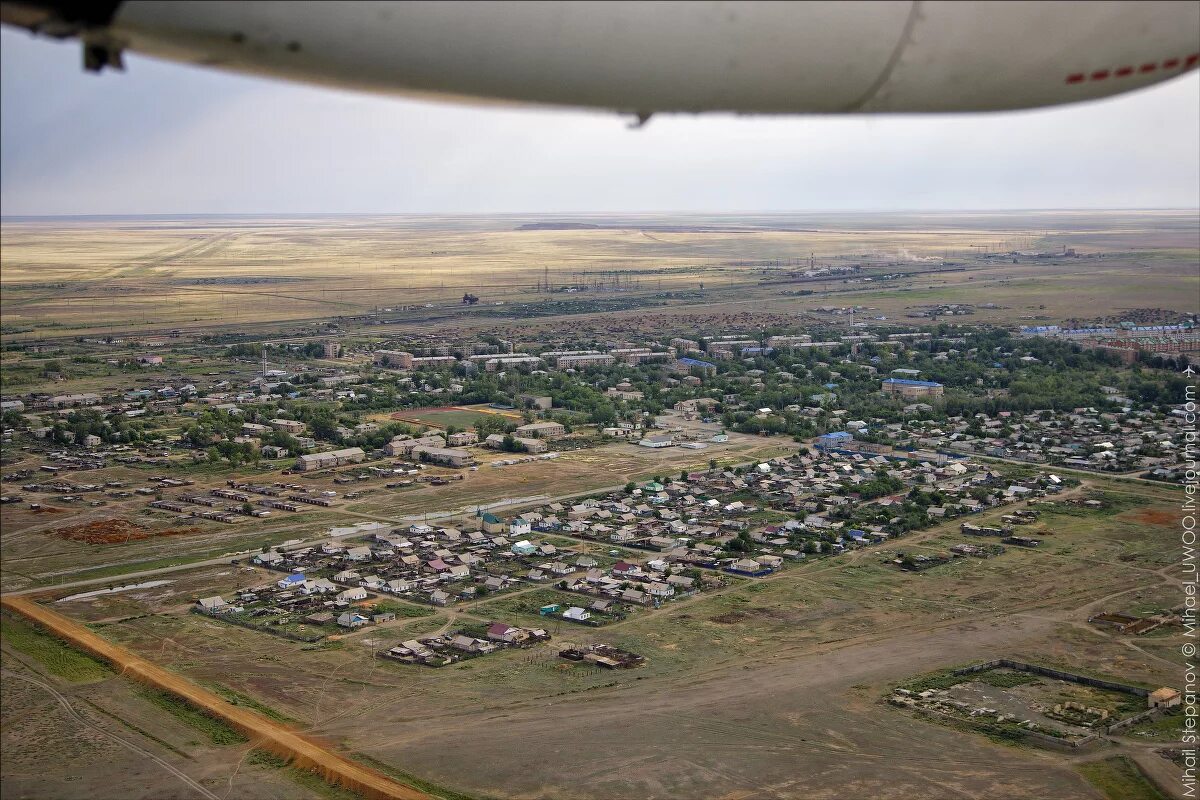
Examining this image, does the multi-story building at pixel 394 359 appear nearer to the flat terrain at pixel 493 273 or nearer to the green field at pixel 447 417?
the green field at pixel 447 417

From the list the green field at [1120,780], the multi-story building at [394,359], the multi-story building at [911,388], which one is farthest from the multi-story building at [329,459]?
the green field at [1120,780]

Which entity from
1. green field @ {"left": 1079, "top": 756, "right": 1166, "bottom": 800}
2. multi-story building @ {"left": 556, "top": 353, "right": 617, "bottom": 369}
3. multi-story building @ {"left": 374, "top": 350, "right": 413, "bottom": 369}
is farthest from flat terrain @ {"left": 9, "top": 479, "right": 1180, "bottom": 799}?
multi-story building @ {"left": 374, "top": 350, "right": 413, "bottom": 369}

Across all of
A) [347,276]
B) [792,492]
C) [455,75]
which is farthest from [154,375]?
[455,75]

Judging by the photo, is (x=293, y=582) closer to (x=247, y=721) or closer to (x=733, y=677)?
(x=247, y=721)

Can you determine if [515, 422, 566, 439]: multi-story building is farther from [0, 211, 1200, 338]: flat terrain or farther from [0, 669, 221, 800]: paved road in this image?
[0, 211, 1200, 338]: flat terrain

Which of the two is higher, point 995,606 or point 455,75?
point 455,75

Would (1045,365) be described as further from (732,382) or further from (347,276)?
(347,276)

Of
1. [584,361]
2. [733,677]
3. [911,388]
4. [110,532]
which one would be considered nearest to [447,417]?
[584,361]
